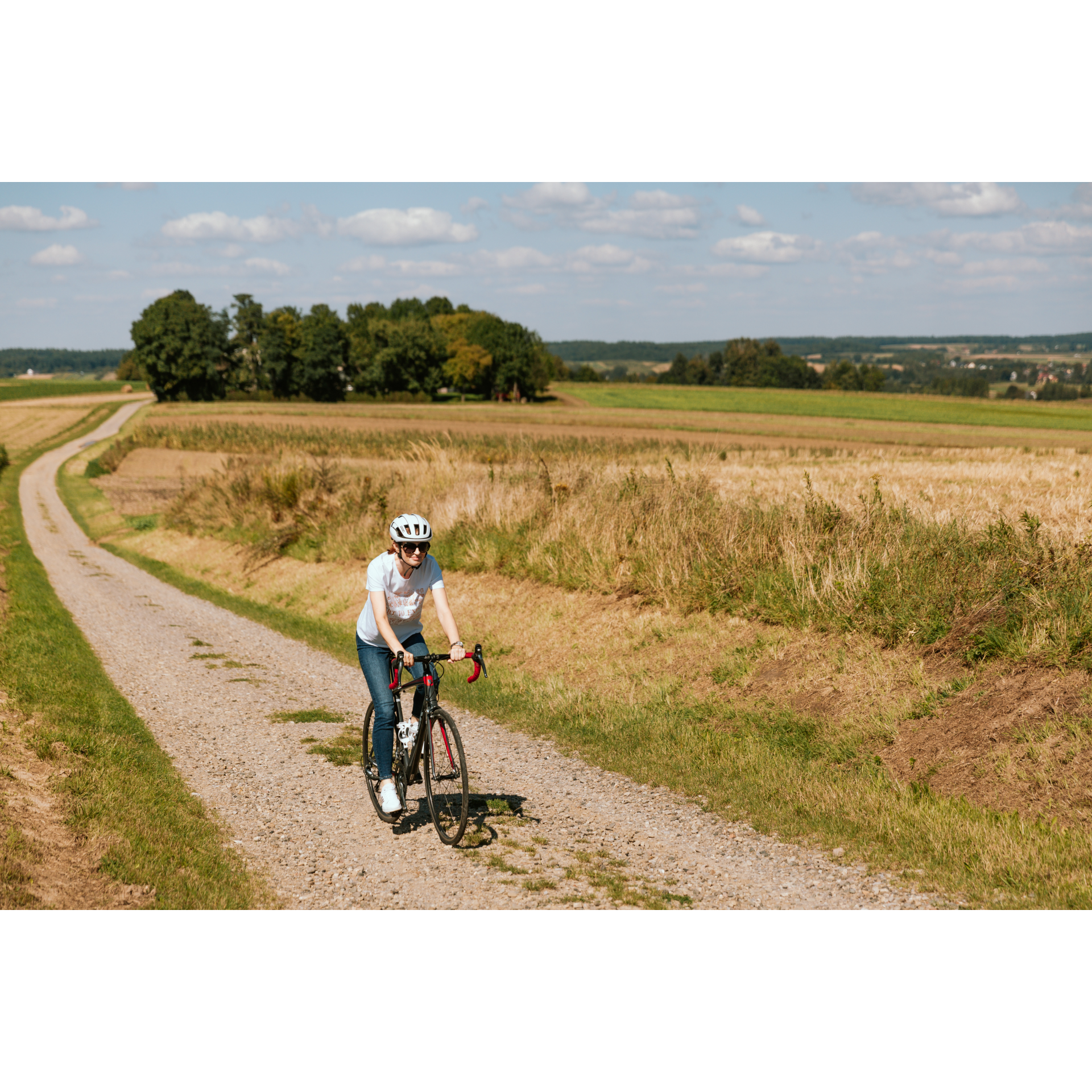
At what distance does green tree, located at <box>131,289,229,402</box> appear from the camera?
11038 centimetres

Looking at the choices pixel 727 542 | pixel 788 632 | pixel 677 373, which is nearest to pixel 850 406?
pixel 677 373

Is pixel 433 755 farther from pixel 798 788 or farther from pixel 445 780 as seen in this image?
pixel 798 788

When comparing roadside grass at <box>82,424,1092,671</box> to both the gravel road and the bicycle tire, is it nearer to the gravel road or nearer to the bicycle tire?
the gravel road

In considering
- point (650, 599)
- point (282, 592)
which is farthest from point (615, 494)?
point (282, 592)

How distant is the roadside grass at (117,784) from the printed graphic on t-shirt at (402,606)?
2.11 meters

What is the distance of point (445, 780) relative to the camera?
7.16 m

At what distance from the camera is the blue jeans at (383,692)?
7.20 m

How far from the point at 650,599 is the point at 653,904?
8.41 m

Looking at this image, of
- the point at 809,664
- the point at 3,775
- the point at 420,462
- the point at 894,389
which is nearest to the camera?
the point at 3,775

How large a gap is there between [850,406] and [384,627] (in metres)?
107

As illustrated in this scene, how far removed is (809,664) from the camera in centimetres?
1088

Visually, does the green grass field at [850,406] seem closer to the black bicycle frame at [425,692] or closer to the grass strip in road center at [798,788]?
the grass strip in road center at [798,788]

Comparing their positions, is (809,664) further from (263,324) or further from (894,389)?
(894,389)

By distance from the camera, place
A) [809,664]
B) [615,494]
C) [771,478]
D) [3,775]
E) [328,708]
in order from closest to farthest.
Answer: [3,775] → [809,664] → [328,708] → [615,494] → [771,478]
